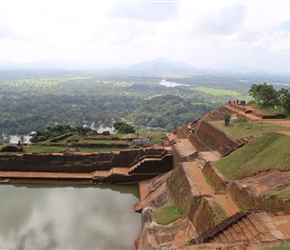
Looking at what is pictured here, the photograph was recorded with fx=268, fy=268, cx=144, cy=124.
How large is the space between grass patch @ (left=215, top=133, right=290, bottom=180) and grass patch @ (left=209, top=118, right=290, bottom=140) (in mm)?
2237

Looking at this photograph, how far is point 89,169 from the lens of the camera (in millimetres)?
18266

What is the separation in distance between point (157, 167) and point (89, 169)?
4.67 meters

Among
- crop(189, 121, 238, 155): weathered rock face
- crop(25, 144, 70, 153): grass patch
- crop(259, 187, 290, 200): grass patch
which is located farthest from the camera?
crop(25, 144, 70, 153): grass patch

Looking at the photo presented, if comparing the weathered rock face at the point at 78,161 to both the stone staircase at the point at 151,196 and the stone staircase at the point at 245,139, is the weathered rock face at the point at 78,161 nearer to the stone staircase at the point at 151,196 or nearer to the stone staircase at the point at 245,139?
the stone staircase at the point at 151,196

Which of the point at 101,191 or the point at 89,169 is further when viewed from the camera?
the point at 89,169

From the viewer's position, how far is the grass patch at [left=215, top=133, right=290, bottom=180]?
10.1 metres

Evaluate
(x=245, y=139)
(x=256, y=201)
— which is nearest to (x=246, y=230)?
(x=256, y=201)

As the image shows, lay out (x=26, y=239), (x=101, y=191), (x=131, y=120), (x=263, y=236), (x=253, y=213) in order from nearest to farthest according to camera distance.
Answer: (x=263, y=236) < (x=253, y=213) < (x=26, y=239) < (x=101, y=191) < (x=131, y=120)

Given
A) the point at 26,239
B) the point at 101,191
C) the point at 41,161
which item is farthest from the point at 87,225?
the point at 41,161

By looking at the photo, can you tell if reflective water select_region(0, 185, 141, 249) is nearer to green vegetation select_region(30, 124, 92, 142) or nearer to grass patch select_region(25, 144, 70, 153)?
grass patch select_region(25, 144, 70, 153)

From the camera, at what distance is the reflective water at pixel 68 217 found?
11367mm

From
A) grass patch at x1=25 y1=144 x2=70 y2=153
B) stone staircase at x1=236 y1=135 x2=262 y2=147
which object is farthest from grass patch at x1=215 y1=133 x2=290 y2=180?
grass patch at x1=25 y1=144 x2=70 y2=153

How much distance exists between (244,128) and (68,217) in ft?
35.6

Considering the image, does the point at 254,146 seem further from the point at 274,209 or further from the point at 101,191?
the point at 101,191
